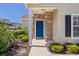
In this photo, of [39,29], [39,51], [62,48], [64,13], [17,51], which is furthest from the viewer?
[39,29]

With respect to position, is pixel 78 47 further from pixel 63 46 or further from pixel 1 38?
pixel 1 38

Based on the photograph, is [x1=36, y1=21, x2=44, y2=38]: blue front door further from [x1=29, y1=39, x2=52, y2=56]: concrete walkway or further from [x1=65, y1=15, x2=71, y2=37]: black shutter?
[x1=65, y1=15, x2=71, y2=37]: black shutter

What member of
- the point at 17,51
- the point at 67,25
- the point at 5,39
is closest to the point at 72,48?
the point at 67,25

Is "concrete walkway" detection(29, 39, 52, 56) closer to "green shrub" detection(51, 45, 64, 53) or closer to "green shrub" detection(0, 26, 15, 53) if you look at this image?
"green shrub" detection(51, 45, 64, 53)

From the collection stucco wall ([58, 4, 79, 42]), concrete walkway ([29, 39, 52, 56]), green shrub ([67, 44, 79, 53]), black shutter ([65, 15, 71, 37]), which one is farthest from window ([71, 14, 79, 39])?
concrete walkway ([29, 39, 52, 56])

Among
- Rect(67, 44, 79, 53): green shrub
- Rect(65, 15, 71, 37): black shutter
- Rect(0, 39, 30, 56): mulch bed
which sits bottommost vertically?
Rect(0, 39, 30, 56): mulch bed

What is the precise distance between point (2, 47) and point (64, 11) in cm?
610

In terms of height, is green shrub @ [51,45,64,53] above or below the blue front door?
below

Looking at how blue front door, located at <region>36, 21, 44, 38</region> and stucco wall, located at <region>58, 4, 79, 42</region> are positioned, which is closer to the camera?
stucco wall, located at <region>58, 4, 79, 42</region>

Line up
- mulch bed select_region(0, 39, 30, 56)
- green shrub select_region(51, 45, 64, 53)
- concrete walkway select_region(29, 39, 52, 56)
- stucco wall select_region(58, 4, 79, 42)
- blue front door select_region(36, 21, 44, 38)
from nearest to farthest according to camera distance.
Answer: concrete walkway select_region(29, 39, 52, 56) → green shrub select_region(51, 45, 64, 53) → mulch bed select_region(0, 39, 30, 56) → stucco wall select_region(58, 4, 79, 42) → blue front door select_region(36, 21, 44, 38)

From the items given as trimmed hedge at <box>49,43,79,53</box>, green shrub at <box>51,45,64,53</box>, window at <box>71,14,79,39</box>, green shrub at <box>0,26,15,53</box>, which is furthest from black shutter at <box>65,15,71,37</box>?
green shrub at <box>0,26,15,53</box>

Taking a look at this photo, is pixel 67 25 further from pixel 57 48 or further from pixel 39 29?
pixel 39 29

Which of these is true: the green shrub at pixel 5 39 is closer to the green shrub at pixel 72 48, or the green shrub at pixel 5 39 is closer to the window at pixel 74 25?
the green shrub at pixel 72 48

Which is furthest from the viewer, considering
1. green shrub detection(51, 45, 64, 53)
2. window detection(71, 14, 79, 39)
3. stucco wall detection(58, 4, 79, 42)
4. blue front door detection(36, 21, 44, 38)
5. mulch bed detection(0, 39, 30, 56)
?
blue front door detection(36, 21, 44, 38)
